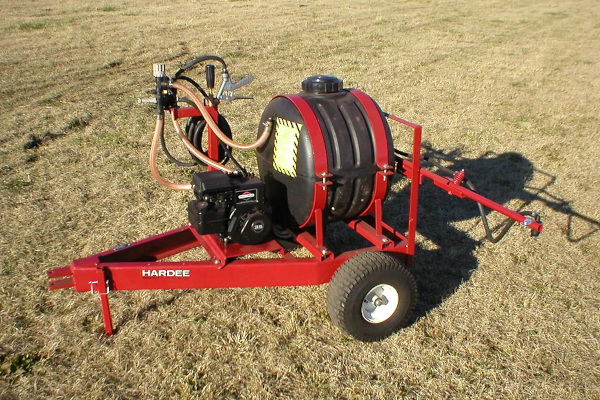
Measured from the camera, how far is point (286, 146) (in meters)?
3.44

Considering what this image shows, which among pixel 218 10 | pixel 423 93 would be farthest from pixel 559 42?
pixel 218 10

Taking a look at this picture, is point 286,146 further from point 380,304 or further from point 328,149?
point 380,304

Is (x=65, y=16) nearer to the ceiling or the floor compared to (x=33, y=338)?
nearer to the ceiling

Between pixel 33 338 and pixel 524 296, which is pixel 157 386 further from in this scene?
pixel 524 296

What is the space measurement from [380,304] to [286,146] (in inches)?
42.7

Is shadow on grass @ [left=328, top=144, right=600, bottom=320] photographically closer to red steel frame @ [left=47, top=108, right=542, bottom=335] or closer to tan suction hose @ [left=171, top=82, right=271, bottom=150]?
red steel frame @ [left=47, top=108, right=542, bottom=335]

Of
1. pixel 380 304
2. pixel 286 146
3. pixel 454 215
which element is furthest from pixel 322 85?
pixel 454 215

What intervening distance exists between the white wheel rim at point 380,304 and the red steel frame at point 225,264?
0.90ft

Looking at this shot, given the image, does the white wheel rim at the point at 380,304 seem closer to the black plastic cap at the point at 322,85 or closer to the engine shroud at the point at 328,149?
the engine shroud at the point at 328,149

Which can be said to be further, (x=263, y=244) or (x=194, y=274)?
(x=263, y=244)

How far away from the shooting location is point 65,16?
13797mm

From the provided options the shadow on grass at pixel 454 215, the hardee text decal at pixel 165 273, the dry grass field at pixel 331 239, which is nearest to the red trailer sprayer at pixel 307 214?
the hardee text decal at pixel 165 273

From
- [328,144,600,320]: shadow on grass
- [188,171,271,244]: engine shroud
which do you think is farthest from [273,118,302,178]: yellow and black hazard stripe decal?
[328,144,600,320]: shadow on grass

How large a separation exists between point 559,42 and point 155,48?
8.99 m
